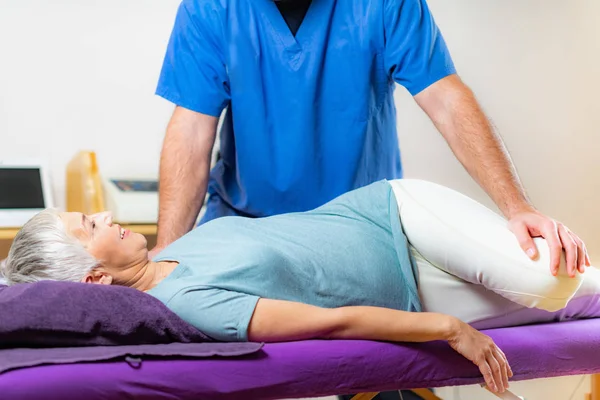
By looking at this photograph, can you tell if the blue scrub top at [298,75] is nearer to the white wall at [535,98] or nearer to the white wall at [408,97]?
the white wall at [408,97]

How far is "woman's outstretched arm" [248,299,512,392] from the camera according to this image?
1278 millimetres

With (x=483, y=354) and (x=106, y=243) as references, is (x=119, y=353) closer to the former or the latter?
(x=106, y=243)

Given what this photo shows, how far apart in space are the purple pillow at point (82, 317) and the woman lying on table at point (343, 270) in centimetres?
6

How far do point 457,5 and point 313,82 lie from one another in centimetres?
157

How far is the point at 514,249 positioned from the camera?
141 centimetres

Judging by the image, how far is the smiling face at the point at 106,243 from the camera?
1.45m

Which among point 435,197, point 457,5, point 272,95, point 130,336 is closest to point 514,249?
point 435,197

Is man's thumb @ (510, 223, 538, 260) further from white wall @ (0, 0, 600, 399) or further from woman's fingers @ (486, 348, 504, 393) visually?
white wall @ (0, 0, 600, 399)

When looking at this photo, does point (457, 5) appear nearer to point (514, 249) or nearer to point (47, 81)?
point (47, 81)

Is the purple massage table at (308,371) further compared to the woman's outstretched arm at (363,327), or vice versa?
the woman's outstretched arm at (363,327)

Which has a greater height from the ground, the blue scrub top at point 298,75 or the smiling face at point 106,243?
the blue scrub top at point 298,75

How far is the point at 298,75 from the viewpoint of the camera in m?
2.02

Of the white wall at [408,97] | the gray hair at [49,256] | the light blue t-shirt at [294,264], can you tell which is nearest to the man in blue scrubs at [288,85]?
the light blue t-shirt at [294,264]

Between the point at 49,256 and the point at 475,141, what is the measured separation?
1026 millimetres
